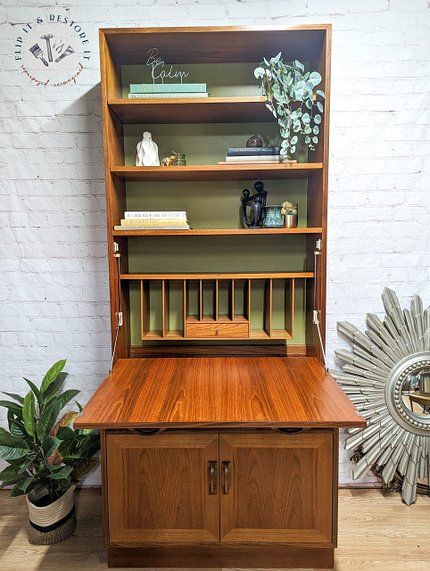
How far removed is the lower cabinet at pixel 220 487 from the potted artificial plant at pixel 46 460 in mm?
313

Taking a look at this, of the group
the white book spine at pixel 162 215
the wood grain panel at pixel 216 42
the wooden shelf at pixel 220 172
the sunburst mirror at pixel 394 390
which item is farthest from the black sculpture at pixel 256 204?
the sunburst mirror at pixel 394 390

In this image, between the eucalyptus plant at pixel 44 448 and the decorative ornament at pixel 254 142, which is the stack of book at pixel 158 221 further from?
the eucalyptus plant at pixel 44 448

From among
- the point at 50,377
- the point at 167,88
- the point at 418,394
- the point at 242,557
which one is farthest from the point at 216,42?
the point at 242,557

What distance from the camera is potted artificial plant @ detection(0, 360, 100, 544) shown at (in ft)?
5.38

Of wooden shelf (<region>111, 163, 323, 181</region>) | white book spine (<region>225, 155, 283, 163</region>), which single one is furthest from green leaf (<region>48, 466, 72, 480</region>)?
white book spine (<region>225, 155, 283, 163</region>)

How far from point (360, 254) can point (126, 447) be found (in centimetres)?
144

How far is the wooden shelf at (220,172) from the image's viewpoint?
5.58 feet

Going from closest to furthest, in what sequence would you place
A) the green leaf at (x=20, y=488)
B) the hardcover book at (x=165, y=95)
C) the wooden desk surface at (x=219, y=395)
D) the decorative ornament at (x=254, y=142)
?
the wooden desk surface at (x=219, y=395) < the green leaf at (x=20, y=488) < the hardcover book at (x=165, y=95) < the decorative ornament at (x=254, y=142)

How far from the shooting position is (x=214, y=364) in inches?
72.2

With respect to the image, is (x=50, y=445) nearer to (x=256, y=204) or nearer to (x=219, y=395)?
(x=219, y=395)

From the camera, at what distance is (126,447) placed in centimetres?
147

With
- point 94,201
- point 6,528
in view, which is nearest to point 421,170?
point 94,201

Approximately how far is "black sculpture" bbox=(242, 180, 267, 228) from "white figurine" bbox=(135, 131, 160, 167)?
444 millimetres

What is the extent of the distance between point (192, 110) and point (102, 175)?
564 millimetres
